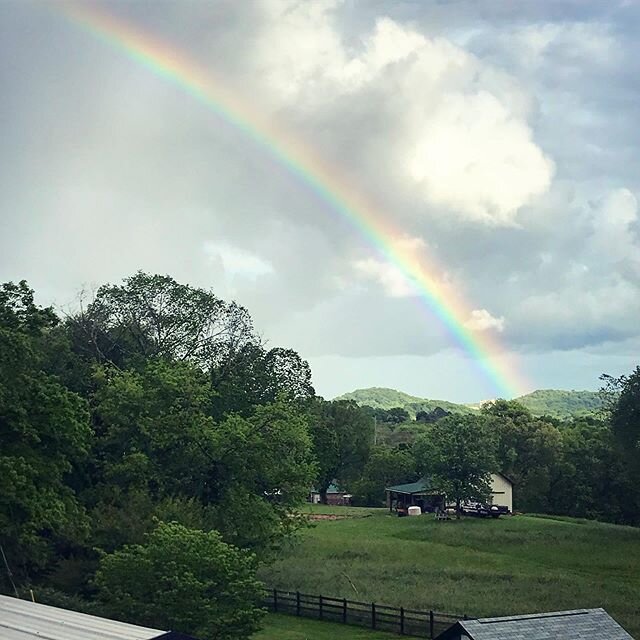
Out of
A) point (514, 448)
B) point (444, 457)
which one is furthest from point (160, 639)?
point (514, 448)

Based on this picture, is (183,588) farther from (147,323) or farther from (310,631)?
(147,323)

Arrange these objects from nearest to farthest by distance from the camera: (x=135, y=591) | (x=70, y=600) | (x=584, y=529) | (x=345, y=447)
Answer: (x=135, y=591) → (x=70, y=600) → (x=584, y=529) → (x=345, y=447)

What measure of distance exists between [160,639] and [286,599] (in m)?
19.5

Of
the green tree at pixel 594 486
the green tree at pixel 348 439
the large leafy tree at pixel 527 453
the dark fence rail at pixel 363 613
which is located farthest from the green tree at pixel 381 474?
the dark fence rail at pixel 363 613

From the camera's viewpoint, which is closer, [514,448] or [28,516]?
[28,516]

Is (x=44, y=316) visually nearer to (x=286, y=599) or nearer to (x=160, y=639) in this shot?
(x=286, y=599)

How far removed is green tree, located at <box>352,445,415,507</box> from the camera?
9344cm

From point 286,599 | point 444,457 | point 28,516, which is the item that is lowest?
point 286,599

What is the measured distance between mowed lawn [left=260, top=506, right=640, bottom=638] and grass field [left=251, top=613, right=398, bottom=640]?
3.13 m

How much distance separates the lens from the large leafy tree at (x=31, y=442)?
1114 inches

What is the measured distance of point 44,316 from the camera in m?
32.3

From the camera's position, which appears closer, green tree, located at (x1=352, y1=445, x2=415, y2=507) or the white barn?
the white barn

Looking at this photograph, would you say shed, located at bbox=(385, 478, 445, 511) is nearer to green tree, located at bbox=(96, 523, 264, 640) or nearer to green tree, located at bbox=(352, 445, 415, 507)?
green tree, located at bbox=(352, 445, 415, 507)

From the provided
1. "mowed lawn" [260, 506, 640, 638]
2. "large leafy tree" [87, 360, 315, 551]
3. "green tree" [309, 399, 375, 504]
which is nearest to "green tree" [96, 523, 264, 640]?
"large leafy tree" [87, 360, 315, 551]
